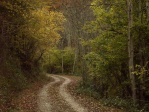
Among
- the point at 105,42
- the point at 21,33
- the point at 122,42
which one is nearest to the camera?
the point at 122,42

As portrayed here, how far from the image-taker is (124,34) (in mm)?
15562

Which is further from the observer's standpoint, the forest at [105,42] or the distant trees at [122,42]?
the forest at [105,42]

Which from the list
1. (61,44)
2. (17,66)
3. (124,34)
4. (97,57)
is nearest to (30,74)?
(17,66)

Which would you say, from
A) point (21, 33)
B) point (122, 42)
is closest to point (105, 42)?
point (122, 42)

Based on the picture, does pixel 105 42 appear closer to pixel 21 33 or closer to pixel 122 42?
pixel 122 42

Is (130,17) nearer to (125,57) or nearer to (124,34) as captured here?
(124,34)

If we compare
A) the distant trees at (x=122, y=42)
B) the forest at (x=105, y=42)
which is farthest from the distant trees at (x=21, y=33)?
the distant trees at (x=122, y=42)

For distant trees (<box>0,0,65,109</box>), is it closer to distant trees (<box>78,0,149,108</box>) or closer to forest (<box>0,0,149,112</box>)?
forest (<box>0,0,149,112</box>)

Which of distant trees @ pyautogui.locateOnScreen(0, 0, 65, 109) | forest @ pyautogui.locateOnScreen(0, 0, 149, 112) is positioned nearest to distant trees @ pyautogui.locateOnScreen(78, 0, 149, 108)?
forest @ pyautogui.locateOnScreen(0, 0, 149, 112)

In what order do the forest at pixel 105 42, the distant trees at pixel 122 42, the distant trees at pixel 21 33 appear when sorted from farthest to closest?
1. the distant trees at pixel 21 33
2. the forest at pixel 105 42
3. the distant trees at pixel 122 42

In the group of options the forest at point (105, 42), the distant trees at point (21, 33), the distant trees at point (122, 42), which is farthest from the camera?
the distant trees at point (21, 33)

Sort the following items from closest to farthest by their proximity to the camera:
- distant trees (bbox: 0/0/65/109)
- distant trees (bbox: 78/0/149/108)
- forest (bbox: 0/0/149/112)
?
1. distant trees (bbox: 78/0/149/108)
2. forest (bbox: 0/0/149/112)
3. distant trees (bbox: 0/0/65/109)

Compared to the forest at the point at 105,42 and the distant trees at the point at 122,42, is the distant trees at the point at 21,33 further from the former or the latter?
the distant trees at the point at 122,42

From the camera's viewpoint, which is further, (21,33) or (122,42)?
(21,33)
